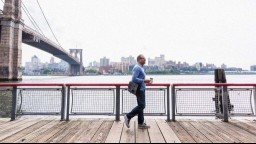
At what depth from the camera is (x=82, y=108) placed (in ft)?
23.2

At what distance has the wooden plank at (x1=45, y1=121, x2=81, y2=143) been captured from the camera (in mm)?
4848

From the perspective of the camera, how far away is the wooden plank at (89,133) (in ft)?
15.9

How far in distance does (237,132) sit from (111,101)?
3.41 metres

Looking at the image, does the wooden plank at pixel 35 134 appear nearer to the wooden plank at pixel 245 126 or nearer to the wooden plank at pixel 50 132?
the wooden plank at pixel 50 132

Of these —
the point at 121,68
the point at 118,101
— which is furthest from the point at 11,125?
the point at 121,68

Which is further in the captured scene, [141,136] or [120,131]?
[120,131]

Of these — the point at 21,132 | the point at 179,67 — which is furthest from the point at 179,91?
the point at 179,67

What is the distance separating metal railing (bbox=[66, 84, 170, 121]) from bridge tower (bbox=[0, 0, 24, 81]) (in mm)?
38931

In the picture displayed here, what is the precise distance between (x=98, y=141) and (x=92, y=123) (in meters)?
1.87

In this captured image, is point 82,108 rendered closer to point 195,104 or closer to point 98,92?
point 98,92

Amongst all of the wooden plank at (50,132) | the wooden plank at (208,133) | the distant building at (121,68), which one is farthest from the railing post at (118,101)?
the distant building at (121,68)

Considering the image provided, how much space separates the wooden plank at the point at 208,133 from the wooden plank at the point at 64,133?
2979 mm

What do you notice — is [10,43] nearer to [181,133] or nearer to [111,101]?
[111,101]

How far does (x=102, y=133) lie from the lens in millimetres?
5438
